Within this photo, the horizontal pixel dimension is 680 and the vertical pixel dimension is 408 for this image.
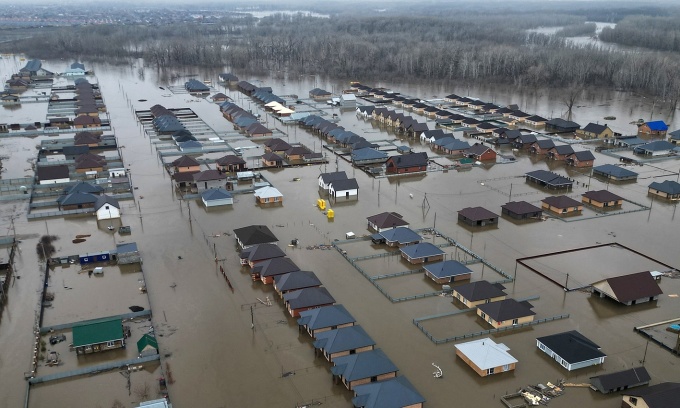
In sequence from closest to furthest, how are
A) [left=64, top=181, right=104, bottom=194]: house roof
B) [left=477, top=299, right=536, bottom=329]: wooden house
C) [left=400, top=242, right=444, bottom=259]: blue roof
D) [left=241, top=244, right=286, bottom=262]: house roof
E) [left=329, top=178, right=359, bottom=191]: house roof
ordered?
[left=477, top=299, right=536, bottom=329]: wooden house, [left=241, top=244, right=286, bottom=262]: house roof, [left=400, top=242, right=444, bottom=259]: blue roof, [left=64, top=181, right=104, bottom=194]: house roof, [left=329, top=178, right=359, bottom=191]: house roof

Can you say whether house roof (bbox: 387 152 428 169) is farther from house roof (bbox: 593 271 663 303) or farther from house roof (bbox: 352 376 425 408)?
house roof (bbox: 352 376 425 408)

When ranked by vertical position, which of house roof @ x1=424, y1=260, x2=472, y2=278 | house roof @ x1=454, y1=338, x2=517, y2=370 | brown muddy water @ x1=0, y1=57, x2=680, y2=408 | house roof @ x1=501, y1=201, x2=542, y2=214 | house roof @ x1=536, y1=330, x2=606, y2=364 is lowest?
brown muddy water @ x1=0, y1=57, x2=680, y2=408

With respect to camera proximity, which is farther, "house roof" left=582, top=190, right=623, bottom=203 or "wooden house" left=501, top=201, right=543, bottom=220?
"house roof" left=582, top=190, right=623, bottom=203

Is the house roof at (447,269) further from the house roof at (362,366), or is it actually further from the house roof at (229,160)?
the house roof at (229,160)

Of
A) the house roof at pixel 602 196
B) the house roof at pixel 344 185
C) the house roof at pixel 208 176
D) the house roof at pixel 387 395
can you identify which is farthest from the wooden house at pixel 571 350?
the house roof at pixel 208 176

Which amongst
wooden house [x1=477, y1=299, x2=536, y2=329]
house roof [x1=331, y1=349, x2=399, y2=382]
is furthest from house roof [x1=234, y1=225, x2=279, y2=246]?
wooden house [x1=477, y1=299, x2=536, y2=329]

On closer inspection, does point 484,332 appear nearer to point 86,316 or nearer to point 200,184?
point 86,316

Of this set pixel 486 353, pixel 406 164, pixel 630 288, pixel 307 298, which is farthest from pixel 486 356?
pixel 406 164
